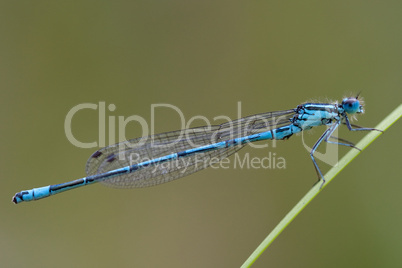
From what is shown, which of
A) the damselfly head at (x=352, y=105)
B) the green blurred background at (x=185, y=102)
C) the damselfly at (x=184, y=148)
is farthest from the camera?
the green blurred background at (x=185, y=102)

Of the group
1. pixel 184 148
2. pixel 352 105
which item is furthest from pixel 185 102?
pixel 352 105

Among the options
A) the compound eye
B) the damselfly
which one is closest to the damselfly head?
the compound eye

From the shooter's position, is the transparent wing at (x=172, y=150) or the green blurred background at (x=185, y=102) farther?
the green blurred background at (x=185, y=102)

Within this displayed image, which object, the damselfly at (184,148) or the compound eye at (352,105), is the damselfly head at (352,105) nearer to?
the compound eye at (352,105)

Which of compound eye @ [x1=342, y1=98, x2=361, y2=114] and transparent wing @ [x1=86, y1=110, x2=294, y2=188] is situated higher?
compound eye @ [x1=342, y1=98, x2=361, y2=114]

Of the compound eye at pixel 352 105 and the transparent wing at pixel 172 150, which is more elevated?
the compound eye at pixel 352 105

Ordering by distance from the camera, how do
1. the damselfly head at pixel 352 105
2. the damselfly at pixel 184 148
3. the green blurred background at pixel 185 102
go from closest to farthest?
the damselfly head at pixel 352 105 < the damselfly at pixel 184 148 < the green blurred background at pixel 185 102

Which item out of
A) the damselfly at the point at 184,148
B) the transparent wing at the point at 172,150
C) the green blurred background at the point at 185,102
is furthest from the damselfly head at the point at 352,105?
the green blurred background at the point at 185,102

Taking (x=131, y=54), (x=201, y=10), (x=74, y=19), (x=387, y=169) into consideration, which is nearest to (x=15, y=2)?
(x=74, y=19)

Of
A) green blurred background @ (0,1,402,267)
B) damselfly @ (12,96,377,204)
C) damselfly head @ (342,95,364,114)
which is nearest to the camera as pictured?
damselfly head @ (342,95,364,114)

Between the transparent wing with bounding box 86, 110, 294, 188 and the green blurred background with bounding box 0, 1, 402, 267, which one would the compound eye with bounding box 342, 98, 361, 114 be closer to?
the transparent wing with bounding box 86, 110, 294, 188
